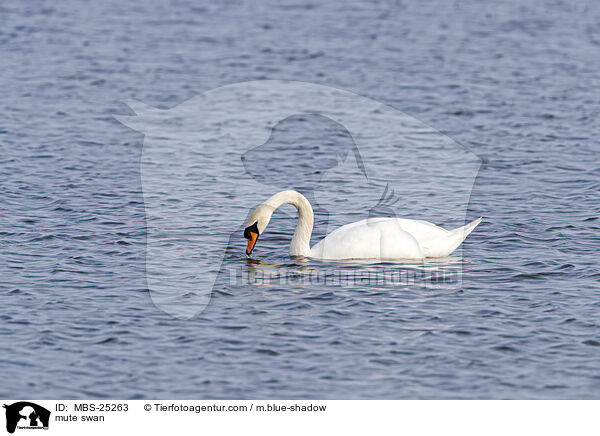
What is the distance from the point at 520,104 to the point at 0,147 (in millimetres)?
12218

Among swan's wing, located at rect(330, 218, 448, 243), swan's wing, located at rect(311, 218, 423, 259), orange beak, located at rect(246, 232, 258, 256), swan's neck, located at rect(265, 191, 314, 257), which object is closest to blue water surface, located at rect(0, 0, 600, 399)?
orange beak, located at rect(246, 232, 258, 256)

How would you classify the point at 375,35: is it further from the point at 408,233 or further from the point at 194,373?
the point at 194,373

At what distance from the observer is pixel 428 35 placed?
32500 millimetres

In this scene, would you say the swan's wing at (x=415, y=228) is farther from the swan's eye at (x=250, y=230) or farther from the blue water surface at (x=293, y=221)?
the swan's eye at (x=250, y=230)

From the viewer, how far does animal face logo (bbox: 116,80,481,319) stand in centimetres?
1612

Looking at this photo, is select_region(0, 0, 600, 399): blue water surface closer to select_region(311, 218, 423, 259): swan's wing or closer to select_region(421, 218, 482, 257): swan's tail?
select_region(421, 218, 482, 257): swan's tail

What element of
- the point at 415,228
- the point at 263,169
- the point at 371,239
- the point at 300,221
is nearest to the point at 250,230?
the point at 300,221

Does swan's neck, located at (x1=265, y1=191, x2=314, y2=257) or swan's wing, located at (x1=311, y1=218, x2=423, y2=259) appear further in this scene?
swan's neck, located at (x1=265, y1=191, x2=314, y2=257)

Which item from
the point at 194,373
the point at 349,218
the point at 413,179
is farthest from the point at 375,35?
the point at 194,373
